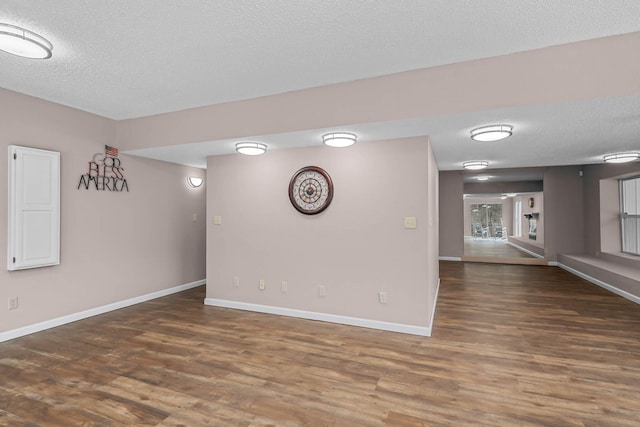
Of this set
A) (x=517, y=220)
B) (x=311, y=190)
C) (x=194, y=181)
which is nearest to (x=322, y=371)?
(x=311, y=190)

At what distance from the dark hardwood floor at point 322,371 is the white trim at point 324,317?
0.11 meters

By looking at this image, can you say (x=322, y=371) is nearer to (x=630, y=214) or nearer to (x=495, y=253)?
(x=630, y=214)

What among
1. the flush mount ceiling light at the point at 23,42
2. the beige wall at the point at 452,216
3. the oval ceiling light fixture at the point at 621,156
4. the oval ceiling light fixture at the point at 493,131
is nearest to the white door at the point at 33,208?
the flush mount ceiling light at the point at 23,42

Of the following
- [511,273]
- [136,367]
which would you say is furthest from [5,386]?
[511,273]

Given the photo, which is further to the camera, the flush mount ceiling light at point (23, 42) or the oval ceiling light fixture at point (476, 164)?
the oval ceiling light fixture at point (476, 164)

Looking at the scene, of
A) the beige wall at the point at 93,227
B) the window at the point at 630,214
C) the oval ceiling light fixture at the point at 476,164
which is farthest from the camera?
the window at the point at 630,214

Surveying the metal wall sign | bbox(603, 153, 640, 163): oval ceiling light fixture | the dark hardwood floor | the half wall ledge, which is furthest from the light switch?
the metal wall sign

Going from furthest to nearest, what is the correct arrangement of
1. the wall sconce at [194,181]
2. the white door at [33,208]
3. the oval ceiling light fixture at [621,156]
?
the wall sconce at [194,181]
the oval ceiling light fixture at [621,156]
the white door at [33,208]

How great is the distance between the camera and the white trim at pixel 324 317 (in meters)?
3.55

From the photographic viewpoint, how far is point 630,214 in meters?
6.03

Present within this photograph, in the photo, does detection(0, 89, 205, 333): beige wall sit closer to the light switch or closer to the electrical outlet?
the electrical outlet

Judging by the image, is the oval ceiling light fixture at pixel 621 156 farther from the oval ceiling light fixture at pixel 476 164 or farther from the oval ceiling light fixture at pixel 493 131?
the oval ceiling light fixture at pixel 493 131

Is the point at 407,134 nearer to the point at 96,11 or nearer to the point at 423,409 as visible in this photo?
the point at 423,409

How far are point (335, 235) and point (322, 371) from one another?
5.50ft
